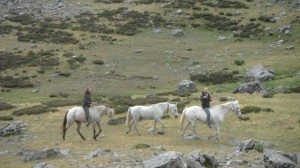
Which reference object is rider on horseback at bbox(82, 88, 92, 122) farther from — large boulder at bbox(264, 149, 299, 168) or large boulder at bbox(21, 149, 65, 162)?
large boulder at bbox(264, 149, 299, 168)

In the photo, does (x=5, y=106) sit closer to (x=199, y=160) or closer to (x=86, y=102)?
(x=86, y=102)

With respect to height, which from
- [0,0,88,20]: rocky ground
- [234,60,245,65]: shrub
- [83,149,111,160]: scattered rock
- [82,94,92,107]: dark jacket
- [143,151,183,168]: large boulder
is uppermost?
[0,0,88,20]: rocky ground

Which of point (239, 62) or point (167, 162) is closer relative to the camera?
point (167, 162)

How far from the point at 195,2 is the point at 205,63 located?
115 feet

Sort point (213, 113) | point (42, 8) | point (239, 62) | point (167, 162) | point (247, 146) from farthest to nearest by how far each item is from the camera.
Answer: point (42, 8), point (239, 62), point (213, 113), point (247, 146), point (167, 162)

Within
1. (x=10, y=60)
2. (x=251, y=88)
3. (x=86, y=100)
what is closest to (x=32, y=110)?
(x=86, y=100)

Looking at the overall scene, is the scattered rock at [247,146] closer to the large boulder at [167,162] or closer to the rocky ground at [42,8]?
the large boulder at [167,162]

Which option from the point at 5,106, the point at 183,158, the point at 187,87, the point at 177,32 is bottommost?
the point at 5,106

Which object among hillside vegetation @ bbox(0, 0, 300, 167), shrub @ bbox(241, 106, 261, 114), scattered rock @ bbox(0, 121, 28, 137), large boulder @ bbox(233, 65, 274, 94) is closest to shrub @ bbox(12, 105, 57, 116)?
hillside vegetation @ bbox(0, 0, 300, 167)

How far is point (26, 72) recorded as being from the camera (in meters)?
57.4

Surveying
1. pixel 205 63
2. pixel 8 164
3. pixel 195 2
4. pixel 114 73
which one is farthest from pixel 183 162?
pixel 195 2

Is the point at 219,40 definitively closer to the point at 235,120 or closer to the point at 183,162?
the point at 235,120

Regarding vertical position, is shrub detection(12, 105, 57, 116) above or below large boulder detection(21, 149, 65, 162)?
below

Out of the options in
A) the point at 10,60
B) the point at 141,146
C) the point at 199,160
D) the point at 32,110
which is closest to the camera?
the point at 199,160
